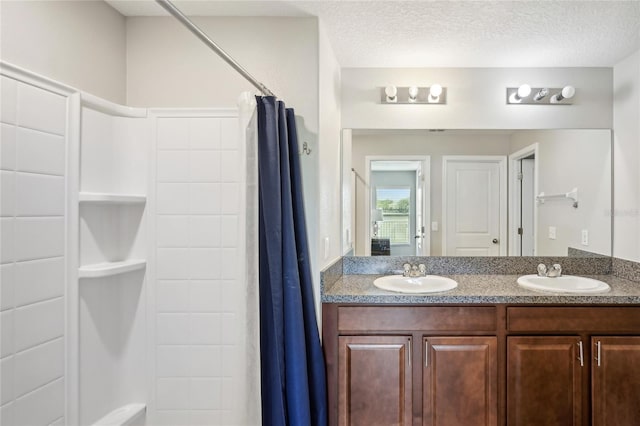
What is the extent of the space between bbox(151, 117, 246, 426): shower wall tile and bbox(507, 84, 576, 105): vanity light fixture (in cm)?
183

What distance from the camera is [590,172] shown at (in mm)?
2238

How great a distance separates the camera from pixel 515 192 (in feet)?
7.52

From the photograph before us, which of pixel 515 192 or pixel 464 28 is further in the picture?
pixel 515 192

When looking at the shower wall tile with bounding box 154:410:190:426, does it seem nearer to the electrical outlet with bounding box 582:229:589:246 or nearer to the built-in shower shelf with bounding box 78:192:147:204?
the built-in shower shelf with bounding box 78:192:147:204

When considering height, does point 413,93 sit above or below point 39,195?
above

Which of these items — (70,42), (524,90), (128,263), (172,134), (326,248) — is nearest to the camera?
(70,42)

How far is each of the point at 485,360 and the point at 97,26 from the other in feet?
8.29

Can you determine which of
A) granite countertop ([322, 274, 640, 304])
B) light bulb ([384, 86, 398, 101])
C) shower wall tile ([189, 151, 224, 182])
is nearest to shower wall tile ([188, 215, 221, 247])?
shower wall tile ([189, 151, 224, 182])

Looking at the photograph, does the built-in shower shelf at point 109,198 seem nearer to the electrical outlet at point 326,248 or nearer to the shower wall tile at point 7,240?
the shower wall tile at point 7,240

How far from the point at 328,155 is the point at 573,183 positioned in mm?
1703

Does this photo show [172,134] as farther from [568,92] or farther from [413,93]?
[568,92]

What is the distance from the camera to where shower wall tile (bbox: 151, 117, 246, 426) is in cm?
173

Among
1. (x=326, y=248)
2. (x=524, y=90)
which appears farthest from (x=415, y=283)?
(x=524, y=90)

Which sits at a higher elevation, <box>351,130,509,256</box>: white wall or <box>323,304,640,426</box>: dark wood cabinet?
<box>351,130,509,256</box>: white wall
